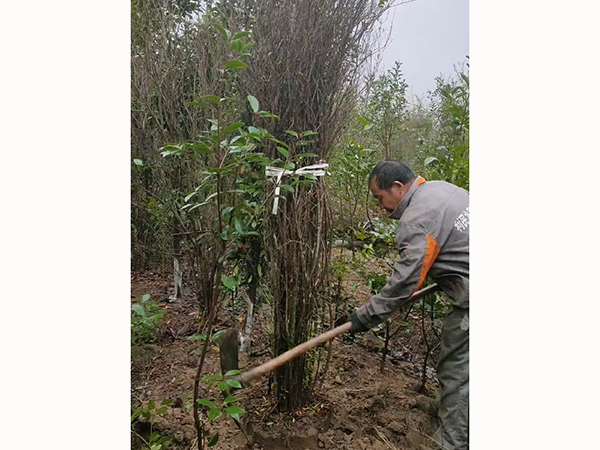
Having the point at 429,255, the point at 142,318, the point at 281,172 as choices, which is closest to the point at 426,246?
the point at 429,255

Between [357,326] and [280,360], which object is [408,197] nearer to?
[357,326]

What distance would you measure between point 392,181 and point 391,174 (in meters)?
0.03

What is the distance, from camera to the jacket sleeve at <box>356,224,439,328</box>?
4.41 ft

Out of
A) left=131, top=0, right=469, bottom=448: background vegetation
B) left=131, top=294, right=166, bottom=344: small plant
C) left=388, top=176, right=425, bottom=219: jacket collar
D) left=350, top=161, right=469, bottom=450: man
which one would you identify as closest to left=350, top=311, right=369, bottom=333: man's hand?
left=350, top=161, right=469, bottom=450: man

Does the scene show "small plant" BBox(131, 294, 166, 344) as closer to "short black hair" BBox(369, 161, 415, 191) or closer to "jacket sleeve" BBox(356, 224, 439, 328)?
"jacket sleeve" BBox(356, 224, 439, 328)

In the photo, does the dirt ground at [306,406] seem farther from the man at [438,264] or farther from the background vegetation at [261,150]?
the man at [438,264]

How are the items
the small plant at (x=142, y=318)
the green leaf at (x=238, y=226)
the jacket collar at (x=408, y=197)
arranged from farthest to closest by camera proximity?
the jacket collar at (x=408, y=197) < the green leaf at (x=238, y=226) < the small plant at (x=142, y=318)

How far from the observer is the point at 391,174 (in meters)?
1.49

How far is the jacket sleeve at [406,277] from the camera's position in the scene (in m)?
1.34

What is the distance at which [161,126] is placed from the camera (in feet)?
6.20

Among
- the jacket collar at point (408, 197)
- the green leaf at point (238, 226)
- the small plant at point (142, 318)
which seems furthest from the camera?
the jacket collar at point (408, 197)

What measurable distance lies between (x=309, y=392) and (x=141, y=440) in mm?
623

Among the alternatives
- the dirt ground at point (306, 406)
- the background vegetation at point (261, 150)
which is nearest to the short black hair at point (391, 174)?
the background vegetation at point (261, 150)
